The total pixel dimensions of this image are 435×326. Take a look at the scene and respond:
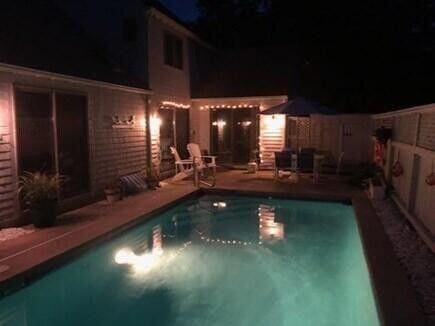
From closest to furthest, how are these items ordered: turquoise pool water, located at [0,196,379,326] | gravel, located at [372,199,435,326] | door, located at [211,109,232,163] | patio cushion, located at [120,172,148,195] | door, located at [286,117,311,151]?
gravel, located at [372,199,435,326], turquoise pool water, located at [0,196,379,326], patio cushion, located at [120,172,148,195], door, located at [286,117,311,151], door, located at [211,109,232,163]

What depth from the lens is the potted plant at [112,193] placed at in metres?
8.28

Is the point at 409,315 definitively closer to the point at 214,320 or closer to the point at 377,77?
the point at 214,320

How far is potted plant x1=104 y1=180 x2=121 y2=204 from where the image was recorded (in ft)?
27.2

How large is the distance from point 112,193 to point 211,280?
381 centimetres

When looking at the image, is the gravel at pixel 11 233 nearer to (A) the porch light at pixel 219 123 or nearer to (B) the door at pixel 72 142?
(B) the door at pixel 72 142

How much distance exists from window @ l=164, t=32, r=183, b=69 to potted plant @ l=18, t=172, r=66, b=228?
20.8 ft

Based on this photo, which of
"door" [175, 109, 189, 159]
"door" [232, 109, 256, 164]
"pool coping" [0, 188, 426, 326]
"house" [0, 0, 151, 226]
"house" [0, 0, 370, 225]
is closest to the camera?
"pool coping" [0, 188, 426, 326]

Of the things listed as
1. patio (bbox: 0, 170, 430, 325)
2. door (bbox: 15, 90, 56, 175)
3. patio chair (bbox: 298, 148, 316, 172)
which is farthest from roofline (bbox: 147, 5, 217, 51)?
patio chair (bbox: 298, 148, 316, 172)

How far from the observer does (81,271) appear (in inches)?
211

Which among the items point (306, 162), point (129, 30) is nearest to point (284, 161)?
point (306, 162)

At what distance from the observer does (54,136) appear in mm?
7207

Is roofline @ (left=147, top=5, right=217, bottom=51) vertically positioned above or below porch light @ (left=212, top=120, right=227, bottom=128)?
above

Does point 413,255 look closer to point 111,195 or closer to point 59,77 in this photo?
point 111,195

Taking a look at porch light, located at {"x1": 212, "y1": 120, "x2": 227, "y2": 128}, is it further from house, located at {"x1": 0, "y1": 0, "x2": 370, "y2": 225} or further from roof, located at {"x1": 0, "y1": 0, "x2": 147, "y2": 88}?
roof, located at {"x1": 0, "y1": 0, "x2": 147, "y2": 88}
